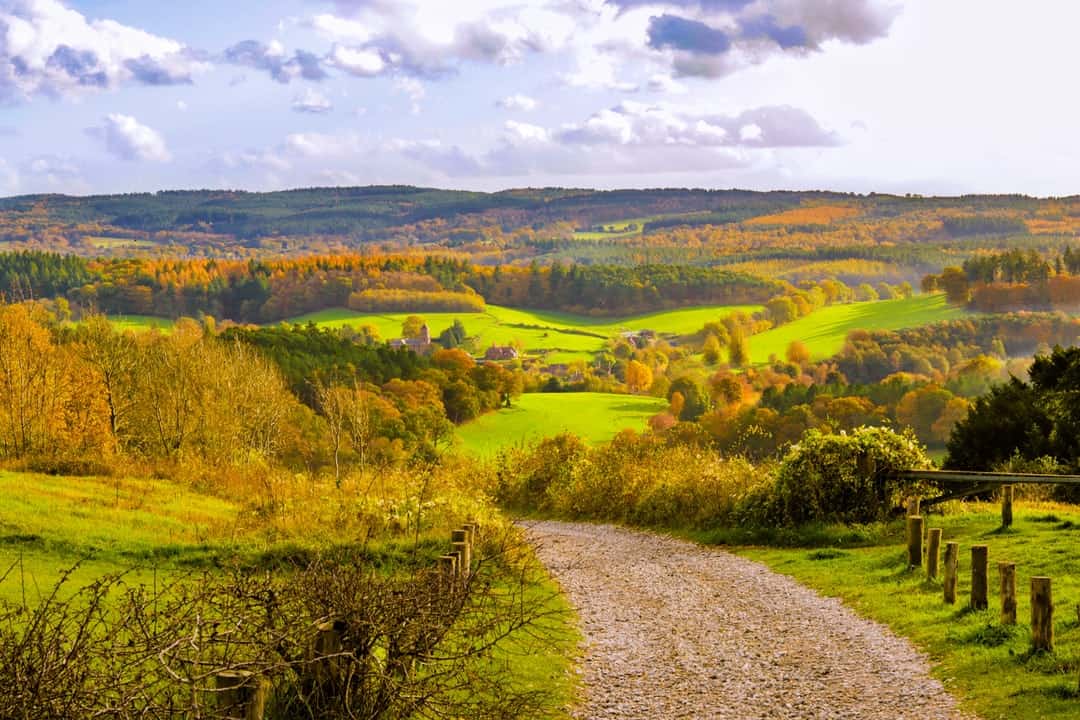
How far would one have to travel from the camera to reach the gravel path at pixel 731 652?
11.2 metres

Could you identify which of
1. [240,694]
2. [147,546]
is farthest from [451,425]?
[240,694]

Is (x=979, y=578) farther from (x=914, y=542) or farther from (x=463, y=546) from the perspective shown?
(x=463, y=546)

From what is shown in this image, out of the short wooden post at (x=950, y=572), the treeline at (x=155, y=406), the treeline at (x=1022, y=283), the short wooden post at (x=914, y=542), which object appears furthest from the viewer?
the treeline at (x=1022, y=283)

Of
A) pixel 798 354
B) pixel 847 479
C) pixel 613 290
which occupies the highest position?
pixel 847 479

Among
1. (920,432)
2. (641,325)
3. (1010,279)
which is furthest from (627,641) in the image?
(641,325)

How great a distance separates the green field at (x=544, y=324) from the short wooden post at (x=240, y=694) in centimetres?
12211

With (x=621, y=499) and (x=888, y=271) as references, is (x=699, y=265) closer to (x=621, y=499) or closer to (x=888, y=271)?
(x=888, y=271)

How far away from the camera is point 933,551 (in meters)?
16.6

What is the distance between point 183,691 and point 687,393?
101 m

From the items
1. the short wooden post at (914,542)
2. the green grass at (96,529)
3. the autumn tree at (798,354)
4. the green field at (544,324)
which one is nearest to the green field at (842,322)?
the autumn tree at (798,354)

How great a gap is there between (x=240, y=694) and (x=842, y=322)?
467ft

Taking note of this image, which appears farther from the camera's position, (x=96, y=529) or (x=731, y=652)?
(x=96, y=529)

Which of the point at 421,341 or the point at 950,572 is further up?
the point at 950,572

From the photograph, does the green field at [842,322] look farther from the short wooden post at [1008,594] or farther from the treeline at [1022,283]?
the short wooden post at [1008,594]
